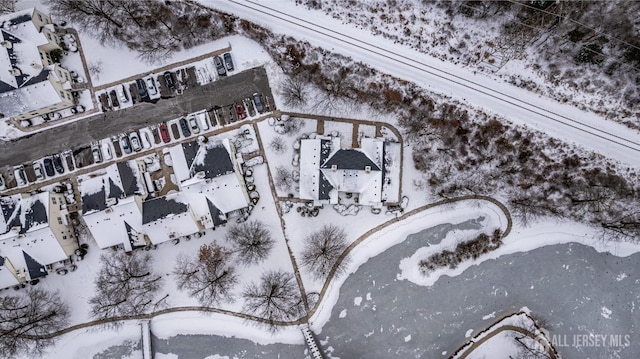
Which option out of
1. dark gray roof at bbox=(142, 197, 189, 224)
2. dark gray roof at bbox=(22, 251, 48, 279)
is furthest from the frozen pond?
dark gray roof at bbox=(142, 197, 189, 224)

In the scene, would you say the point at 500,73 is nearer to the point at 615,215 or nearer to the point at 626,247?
the point at 615,215

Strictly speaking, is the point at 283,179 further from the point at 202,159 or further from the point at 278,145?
the point at 202,159

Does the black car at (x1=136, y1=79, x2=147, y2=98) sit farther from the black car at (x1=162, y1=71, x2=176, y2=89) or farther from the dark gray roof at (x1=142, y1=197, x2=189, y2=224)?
the dark gray roof at (x1=142, y1=197, x2=189, y2=224)

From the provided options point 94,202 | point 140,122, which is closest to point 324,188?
point 140,122

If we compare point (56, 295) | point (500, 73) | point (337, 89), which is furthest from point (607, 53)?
point (56, 295)

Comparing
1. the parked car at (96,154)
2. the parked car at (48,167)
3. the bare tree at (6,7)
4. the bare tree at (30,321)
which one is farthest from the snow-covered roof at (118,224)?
the bare tree at (6,7)
